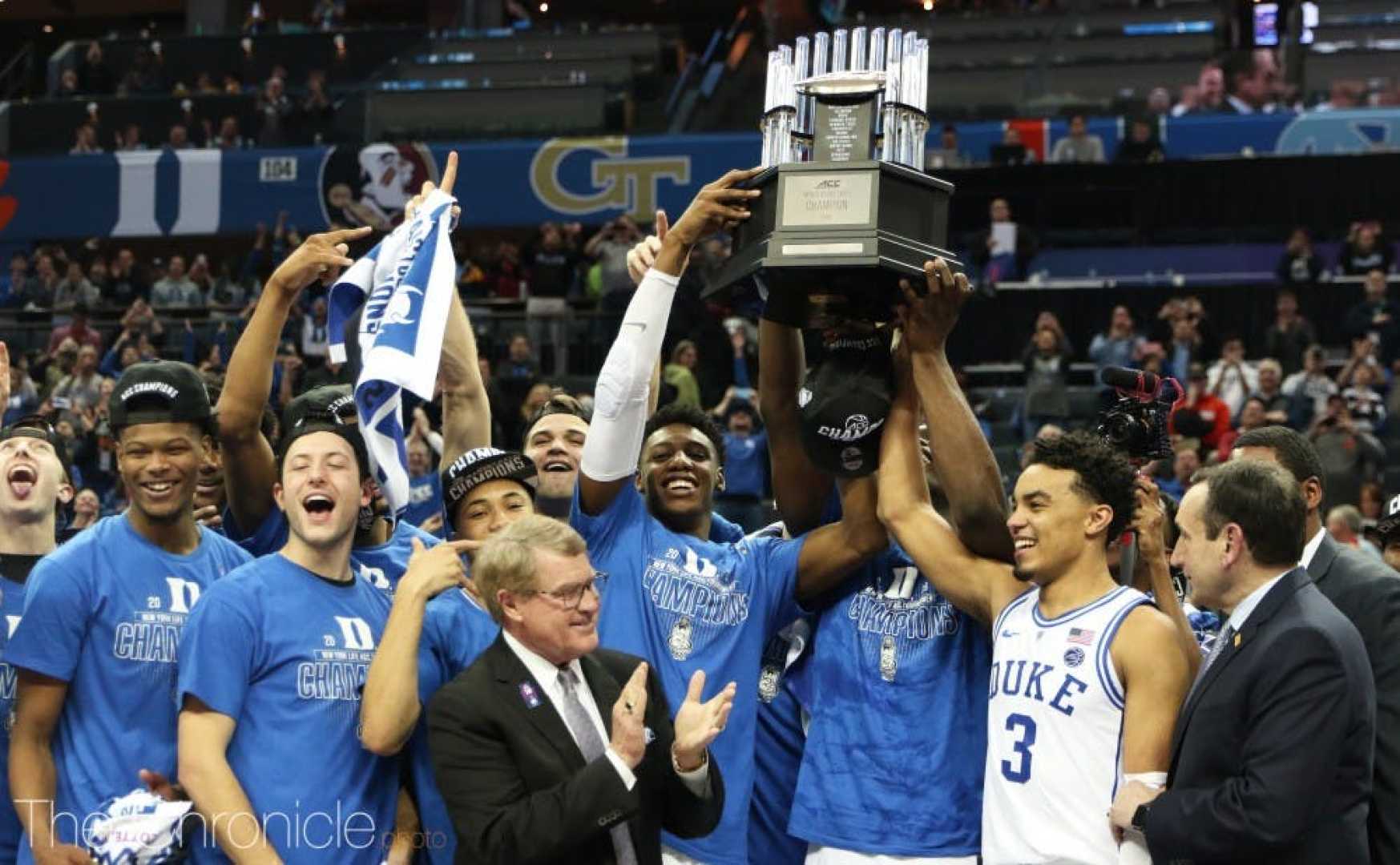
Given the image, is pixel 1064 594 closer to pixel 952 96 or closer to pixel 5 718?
pixel 5 718

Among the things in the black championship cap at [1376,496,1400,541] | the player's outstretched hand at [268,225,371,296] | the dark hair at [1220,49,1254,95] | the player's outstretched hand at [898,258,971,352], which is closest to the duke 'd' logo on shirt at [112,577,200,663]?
the player's outstretched hand at [268,225,371,296]

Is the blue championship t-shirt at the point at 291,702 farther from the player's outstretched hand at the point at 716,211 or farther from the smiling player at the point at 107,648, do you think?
the player's outstretched hand at the point at 716,211

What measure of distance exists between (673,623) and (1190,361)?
11.1m

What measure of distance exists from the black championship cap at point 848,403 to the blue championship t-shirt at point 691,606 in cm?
35

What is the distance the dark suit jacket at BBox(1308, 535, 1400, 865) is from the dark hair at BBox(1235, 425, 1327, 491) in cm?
24

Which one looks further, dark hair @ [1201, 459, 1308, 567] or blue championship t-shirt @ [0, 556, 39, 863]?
blue championship t-shirt @ [0, 556, 39, 863]

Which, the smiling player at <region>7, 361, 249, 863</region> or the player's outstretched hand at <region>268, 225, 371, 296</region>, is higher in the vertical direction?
the player's outstretched hand at <region>268, 225, 371, 296</region>

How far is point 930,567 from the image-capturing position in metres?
4.38

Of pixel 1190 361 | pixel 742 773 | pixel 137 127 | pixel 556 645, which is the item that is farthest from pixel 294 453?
pixel 137 127

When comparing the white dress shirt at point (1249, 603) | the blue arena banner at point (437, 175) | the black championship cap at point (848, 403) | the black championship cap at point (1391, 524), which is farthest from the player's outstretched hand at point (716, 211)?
the blue arena banner at point (437, 175)

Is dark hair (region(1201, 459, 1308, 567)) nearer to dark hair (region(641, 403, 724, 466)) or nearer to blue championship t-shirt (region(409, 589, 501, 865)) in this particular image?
dark hair (region(641, 403, 724, 466))

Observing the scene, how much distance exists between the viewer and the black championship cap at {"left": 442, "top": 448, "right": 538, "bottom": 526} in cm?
458

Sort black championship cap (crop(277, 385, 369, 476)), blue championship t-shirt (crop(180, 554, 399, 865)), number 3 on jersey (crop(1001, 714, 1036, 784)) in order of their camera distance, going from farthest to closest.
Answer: black championship cap (crop(277, 385, 369, 476)) < number 3 on jersey (crop(1001, 714, 1036, 784)) < blue championship t-shirt (crop(180, 554, 399, 865))

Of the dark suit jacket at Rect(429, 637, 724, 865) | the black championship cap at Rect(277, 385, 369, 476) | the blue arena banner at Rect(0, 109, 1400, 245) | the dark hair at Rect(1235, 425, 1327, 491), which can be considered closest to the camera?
the dark suit jacket at Rect(429, 637, 724, 865)
